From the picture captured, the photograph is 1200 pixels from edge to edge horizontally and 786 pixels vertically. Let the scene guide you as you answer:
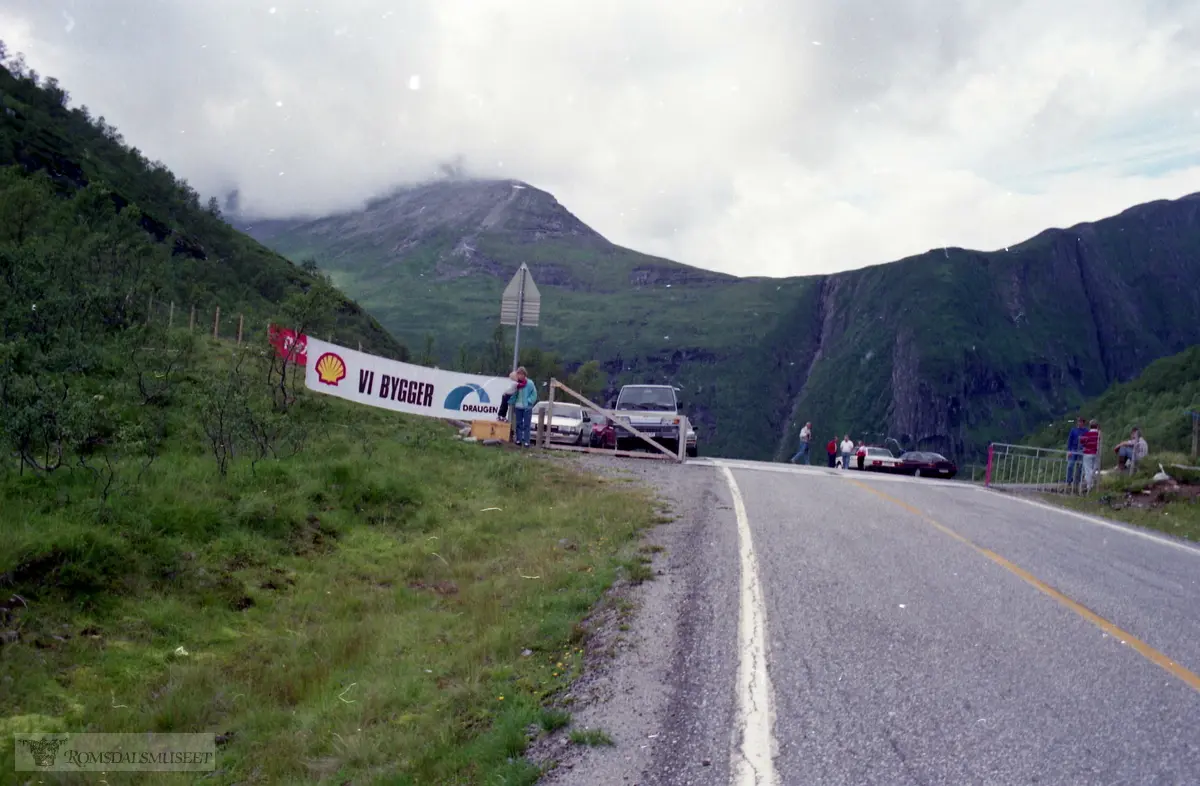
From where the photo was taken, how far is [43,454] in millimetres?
9242

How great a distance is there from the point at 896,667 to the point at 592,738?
2065mm

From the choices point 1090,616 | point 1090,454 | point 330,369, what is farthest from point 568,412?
point 1090,616

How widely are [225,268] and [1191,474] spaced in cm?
7593

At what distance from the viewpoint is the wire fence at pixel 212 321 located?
925 inches

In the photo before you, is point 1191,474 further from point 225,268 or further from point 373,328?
point 373,328

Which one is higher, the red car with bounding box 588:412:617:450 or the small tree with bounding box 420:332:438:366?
the small tree with bounding box 420:332:438:366

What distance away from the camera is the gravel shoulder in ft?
13.4

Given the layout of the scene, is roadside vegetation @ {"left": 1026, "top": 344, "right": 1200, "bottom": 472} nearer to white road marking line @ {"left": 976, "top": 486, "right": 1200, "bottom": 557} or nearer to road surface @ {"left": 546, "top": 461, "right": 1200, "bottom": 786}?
white road marking line @ {"left": 976, "top": 486, "right": 1200, "bottom": 557}

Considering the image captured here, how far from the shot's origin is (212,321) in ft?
127

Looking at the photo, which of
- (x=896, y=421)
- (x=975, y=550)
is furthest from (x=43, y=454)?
(x=896, y=421)

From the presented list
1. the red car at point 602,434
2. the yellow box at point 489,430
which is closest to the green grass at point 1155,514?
the red car at point 602,434

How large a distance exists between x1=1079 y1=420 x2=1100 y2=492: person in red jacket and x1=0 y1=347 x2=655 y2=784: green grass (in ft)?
44.8

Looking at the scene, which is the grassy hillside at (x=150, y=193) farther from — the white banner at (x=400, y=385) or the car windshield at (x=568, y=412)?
the white banner at (x=400, y=385)

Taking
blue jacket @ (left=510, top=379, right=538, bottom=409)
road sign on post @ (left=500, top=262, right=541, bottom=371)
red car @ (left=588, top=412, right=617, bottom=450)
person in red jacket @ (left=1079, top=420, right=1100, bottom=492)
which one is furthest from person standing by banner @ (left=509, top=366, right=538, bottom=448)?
person in red jacket @ (left=1079, top=420, right=1100, bottom=492)
